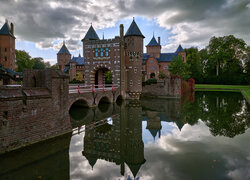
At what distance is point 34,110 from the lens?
309 inches

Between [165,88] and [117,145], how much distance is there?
2316 cm

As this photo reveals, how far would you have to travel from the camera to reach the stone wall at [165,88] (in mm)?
28609

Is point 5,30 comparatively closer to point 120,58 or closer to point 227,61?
point 120,58

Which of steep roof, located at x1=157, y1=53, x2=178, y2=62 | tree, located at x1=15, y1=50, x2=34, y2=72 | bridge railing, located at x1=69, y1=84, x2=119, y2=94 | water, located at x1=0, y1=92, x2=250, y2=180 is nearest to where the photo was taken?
water, located at x1=0, y1=92, x2=250, y2=180

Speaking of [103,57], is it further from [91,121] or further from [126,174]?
[126,174]

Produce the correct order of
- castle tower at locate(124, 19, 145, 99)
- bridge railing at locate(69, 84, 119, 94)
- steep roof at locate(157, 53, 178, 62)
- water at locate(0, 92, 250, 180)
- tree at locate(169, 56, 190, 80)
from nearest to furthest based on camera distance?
water at locate(0, 92, 250, 180) → bridge railing at locate(69, 84, 119, 94) → castle tower at locate(124, 19, 145, 99) → tree at locate(169, 56, 190, 80) → steep roof at locate(157, 53, 178, 62)

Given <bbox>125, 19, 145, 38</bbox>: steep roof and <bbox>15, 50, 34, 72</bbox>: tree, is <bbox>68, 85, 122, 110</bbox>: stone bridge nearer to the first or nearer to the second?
<bbox>125, 19, 145, 38</bbox>: steep roof

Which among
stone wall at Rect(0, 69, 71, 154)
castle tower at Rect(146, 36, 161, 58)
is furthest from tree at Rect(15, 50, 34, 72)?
stone wall at Rect(0, 69, 71, 154)

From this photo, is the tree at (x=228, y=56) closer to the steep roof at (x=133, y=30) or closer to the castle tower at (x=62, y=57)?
the steep roof at (x=133, y=30)

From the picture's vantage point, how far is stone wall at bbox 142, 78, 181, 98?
2861 cm

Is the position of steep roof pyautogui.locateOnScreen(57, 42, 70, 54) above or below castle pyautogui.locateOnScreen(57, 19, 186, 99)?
above

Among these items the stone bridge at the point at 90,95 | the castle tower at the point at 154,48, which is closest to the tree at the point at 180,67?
the stone bridge at the point at 90,95

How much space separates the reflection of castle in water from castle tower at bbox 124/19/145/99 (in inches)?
547

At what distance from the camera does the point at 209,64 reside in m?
59.9
